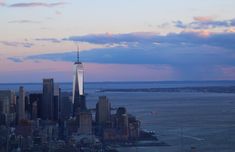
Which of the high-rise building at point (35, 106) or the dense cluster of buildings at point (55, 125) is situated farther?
the high-rise building at point (35, 106)

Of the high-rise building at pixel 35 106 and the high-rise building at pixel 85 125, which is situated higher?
the high-rise building at pixel 35 106

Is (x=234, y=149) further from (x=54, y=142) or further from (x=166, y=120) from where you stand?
(x=166, y=120)

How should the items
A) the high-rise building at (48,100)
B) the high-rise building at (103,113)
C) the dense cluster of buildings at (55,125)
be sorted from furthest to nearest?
1. the high-rise building at (48,100)
2. the high-rise building at (103,113)
3. the dense cluster of buildings at (55,125)

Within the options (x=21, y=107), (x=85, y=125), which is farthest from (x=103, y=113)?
(x=85, y=125)

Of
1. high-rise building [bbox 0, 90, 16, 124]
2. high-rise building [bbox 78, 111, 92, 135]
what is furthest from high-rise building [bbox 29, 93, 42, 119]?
high-rise building [bbox 78, 111, 92, 135]

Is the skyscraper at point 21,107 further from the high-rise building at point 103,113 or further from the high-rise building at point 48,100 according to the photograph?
the high-rise building at point 103,113

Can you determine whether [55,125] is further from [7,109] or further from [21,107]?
[21,107]

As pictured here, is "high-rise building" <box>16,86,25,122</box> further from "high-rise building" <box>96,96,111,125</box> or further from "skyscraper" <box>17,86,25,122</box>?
"high-rise building" <box>96,96,111,125</box>

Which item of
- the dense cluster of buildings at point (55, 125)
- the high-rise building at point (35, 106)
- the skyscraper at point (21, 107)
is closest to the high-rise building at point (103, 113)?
the dense cluster of buildings at point (55, 125)
